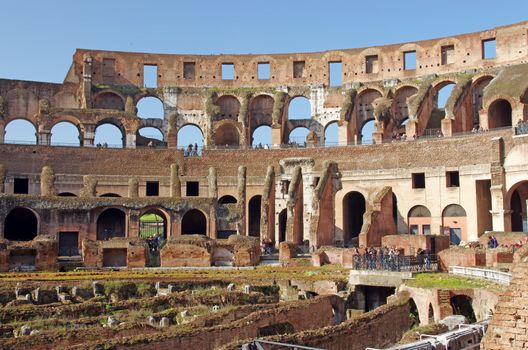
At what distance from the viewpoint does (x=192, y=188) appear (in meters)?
49.4

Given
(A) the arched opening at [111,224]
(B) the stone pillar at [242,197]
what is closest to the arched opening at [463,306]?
(B) the stone pillar at [242,197]

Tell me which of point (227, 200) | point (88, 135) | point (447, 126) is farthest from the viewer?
point (88, 135)

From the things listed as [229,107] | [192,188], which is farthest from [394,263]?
[229,107]

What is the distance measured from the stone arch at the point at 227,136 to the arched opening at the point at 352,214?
44.7ft

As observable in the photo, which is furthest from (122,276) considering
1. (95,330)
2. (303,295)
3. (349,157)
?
(349,157)

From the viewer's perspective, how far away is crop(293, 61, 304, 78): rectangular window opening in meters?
60.5

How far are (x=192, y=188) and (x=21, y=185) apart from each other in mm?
13074

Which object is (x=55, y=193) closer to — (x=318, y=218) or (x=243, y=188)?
(x=243, y=188)

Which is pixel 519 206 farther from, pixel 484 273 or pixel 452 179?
pixel 484 273

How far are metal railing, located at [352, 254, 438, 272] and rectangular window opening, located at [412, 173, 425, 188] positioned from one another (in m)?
17.0

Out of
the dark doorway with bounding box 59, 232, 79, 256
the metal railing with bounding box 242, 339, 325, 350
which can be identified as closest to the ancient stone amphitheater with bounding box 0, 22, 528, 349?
the dark doorway with bounding box 59, 232, 79, 256

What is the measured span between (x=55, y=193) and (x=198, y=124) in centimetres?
1766

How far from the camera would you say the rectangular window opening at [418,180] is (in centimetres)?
4566

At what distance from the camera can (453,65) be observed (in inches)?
2160
